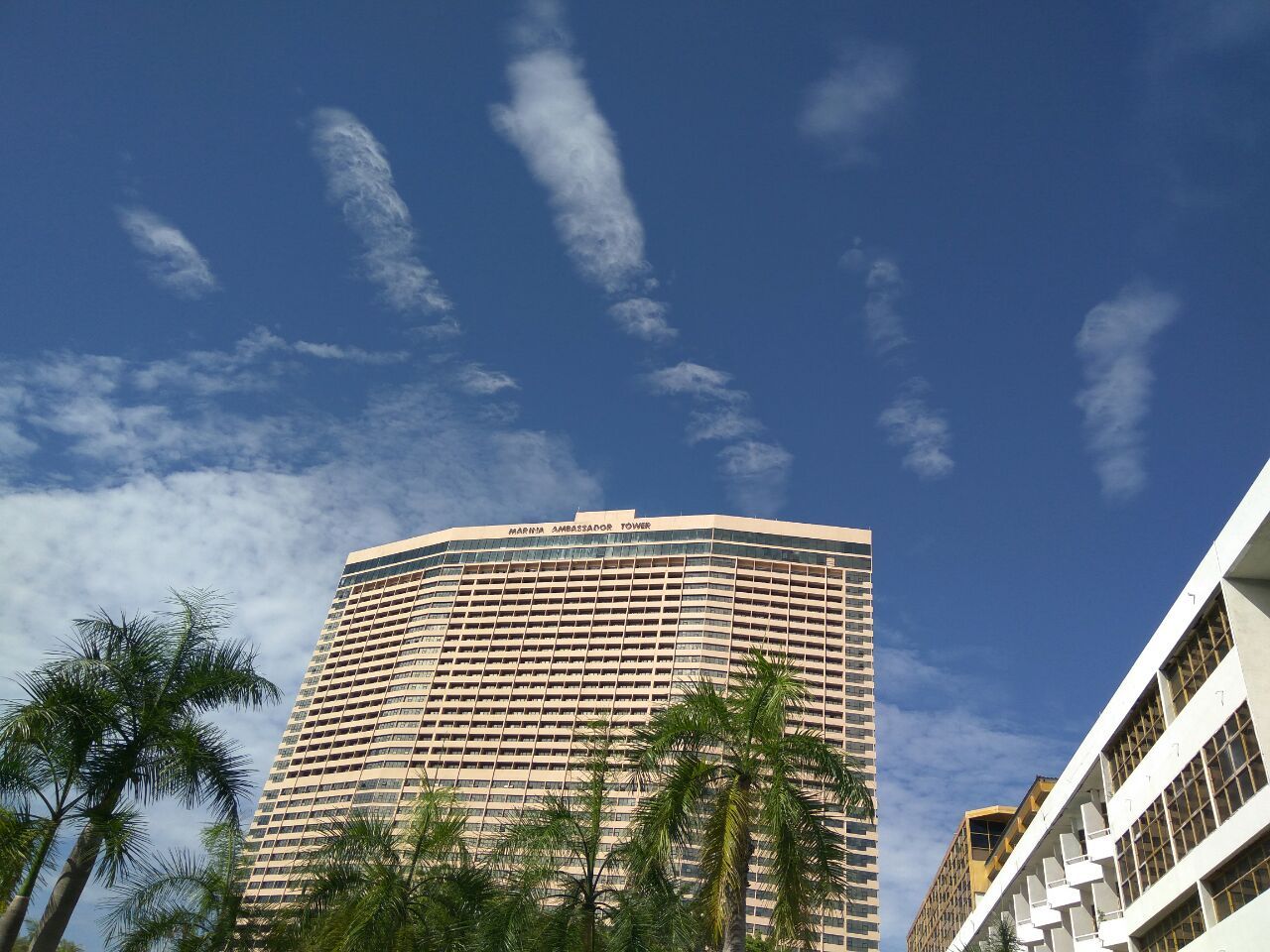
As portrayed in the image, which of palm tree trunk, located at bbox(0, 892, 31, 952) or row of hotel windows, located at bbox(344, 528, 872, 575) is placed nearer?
palm tree trunk, located at bbox(0, 892, 31, 952)

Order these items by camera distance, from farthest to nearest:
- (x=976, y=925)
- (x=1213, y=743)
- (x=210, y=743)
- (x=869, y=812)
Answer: (x=976, y=925) → (x=1213, y=743) → (x=869, y=812) → (x=210, y=743)

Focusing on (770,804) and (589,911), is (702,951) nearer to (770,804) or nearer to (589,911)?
(589,911)

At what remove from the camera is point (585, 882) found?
930 inches

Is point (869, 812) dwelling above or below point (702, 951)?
above

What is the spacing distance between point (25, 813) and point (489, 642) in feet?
392

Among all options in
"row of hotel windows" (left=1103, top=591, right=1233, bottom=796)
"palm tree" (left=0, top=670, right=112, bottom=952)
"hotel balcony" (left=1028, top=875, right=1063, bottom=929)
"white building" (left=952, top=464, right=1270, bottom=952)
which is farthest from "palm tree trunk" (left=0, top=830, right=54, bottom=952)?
"hotel balcony" (left=1028, top=875, right=1063, bottom=929)

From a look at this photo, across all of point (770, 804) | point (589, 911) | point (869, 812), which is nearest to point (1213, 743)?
point (869, 812)

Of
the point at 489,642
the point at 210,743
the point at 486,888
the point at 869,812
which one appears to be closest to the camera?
the point at 210,743

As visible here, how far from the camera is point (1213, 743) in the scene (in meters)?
28.6

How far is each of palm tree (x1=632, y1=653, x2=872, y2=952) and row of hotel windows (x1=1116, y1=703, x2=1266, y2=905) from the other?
1143 centimetres

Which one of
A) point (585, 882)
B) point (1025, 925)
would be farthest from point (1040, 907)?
point (585, 882)

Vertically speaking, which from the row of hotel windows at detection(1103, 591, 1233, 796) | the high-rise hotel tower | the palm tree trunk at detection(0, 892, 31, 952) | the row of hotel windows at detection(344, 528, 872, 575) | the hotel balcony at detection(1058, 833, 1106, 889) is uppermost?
the row of hotel windows at detection(344, 528, 872, 575)

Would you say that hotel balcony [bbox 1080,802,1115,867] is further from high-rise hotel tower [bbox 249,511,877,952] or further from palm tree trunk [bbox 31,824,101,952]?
high-rise hotel tower [bbox 249,511,877,952]

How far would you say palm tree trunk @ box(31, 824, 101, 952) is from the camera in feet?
57.0
